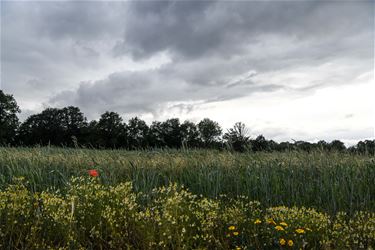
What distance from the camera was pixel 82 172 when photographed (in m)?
7.27

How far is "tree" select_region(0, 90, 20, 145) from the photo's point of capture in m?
51.7

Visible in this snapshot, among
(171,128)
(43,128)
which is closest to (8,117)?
(43,128)

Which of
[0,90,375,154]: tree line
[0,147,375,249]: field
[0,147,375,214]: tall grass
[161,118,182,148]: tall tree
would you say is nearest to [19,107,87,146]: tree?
[0,90,375,154]: tree line

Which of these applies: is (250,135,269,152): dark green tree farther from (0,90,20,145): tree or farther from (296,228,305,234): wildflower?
(0,90,20,145): tree

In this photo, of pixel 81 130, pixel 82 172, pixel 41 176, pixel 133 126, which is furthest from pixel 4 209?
pixel 81 130

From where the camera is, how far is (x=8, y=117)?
177 ft

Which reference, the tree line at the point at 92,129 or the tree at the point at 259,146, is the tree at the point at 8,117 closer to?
the tree line at the point at 92,129

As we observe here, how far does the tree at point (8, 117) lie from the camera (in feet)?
169

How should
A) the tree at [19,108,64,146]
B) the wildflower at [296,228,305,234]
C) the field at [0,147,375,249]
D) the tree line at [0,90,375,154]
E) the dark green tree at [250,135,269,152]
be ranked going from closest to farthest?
the wildflower at [296,228,305,234], the field at [0,147,375,249], the dark green tree at [250,135,269,152], the tree line at [0,90,375,154], the tree at [19,108,64,146]

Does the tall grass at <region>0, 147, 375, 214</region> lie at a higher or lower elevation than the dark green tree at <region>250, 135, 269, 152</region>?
lower

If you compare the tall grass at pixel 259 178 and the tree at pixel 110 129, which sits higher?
the tree at pixel 110 129

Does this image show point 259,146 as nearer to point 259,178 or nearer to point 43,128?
point 259,178

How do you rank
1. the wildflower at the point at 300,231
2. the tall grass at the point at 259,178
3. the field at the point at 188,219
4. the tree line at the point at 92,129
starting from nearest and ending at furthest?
the wildflower at the point at 300,231, the field at the point at 188,219, the tall grass at the point at 259,178, the tree line at the point at 92,129

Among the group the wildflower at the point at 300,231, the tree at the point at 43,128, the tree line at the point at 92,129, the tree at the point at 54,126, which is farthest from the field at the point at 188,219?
the tree at the point at 43,128
